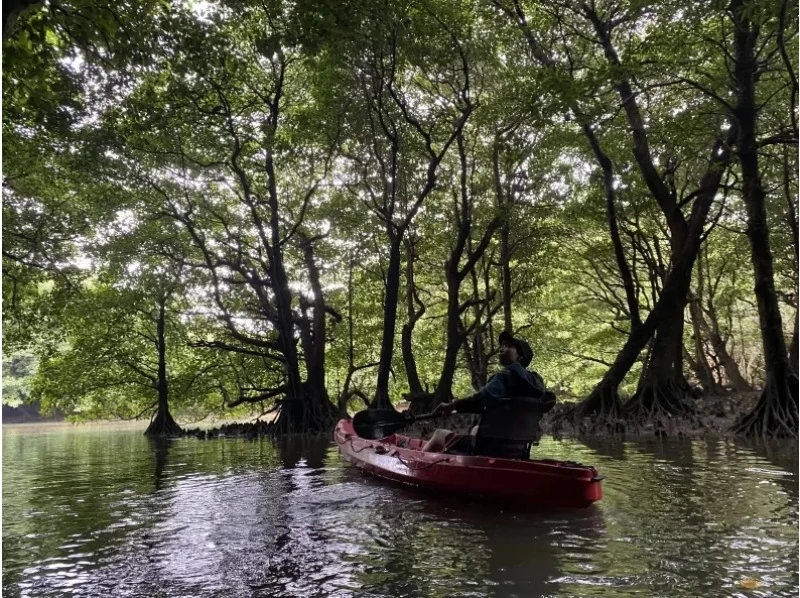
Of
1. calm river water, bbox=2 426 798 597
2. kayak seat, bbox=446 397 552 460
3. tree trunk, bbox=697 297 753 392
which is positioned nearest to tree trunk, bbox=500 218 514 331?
tree trunk, bbox=697 297 753 392

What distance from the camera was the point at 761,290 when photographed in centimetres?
895

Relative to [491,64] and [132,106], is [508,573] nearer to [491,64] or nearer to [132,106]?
[132,106]

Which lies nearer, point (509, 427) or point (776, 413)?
point (509, 427)

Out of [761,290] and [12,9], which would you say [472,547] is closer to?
[12,9]

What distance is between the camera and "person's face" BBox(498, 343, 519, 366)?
18.4 ft

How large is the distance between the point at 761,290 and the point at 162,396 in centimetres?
1647

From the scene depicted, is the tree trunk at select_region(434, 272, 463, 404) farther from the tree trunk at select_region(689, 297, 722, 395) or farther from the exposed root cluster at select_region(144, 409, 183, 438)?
the exposed root cluster at select_region(144, 409, 183, 438)

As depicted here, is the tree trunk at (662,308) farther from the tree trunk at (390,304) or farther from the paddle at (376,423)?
the paddle at (376,423)

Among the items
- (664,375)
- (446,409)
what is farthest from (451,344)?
(446,409)

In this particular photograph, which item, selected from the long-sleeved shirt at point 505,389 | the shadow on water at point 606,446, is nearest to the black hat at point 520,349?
the long-sleeved shirt at point 505,389

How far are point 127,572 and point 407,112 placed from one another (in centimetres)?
1123

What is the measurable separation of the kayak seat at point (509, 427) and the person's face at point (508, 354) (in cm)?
38

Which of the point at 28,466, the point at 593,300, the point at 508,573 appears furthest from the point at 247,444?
the point at 593,300

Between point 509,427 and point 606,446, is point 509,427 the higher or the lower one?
the higher one
